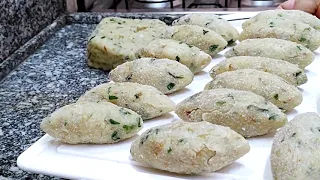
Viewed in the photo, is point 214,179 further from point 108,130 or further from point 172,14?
point 172,14

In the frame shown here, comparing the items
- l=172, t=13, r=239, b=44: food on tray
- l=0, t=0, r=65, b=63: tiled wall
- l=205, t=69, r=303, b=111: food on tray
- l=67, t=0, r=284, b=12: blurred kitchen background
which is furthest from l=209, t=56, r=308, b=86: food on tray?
l=67, t=0, r=284, b=12: blurred kitchen background

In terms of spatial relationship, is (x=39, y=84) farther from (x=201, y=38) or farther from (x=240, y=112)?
(x=240, y=112)

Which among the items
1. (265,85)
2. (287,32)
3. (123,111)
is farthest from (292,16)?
(123,111)

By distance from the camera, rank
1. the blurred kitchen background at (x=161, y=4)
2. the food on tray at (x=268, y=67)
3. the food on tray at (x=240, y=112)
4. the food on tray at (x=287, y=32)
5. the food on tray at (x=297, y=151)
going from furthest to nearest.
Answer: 1. the blurred kitchen background at (x=161, y=4)
2. the food on tray at (x=287, y=32)
3. the food on tray at (x=268, y=67)
4. the food on tray at (x=240, y=112)
5. the food on tray at (x=297, y=151)

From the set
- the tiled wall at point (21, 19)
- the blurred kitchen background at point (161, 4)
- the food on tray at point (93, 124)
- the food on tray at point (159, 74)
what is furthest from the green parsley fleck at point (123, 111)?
the blurred kitchen background at point (161, 4)

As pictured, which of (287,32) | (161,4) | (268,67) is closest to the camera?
(268,67)

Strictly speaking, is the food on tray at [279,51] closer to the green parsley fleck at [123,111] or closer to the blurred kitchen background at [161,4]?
the green parsley fleck at [123,111]
